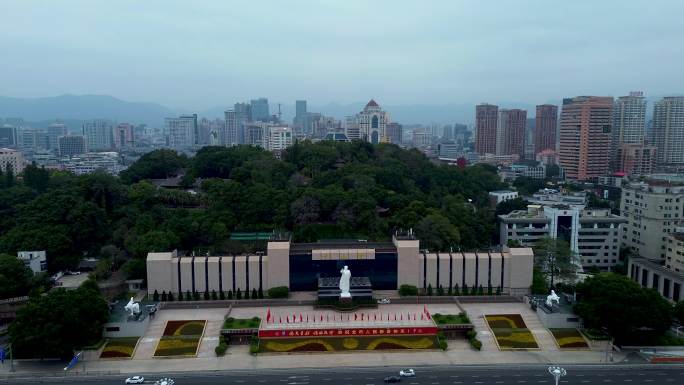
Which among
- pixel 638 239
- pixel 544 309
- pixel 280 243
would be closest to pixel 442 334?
pixel 544 309

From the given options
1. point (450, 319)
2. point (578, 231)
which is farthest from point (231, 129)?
point (450, 319)

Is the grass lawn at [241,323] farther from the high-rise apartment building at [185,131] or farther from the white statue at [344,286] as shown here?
the high-rise apartment building at [185,131]

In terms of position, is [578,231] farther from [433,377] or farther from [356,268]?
[433,377]

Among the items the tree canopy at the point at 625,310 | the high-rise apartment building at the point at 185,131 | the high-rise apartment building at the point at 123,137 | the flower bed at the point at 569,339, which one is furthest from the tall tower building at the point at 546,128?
the high-rise apartment building at the point at 123,137

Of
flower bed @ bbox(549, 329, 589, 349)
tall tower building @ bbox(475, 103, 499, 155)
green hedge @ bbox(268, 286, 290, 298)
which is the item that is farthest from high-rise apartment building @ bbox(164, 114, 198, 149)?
flower bed @ bbox(549, 329, 589, 349)

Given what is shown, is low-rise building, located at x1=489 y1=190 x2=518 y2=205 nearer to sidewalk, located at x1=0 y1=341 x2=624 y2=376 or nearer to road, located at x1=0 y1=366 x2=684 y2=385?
sidewalk, located at x1=0 y1=341 x2=624 y2=376

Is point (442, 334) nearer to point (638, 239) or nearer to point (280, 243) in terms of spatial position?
point (280, 243)
